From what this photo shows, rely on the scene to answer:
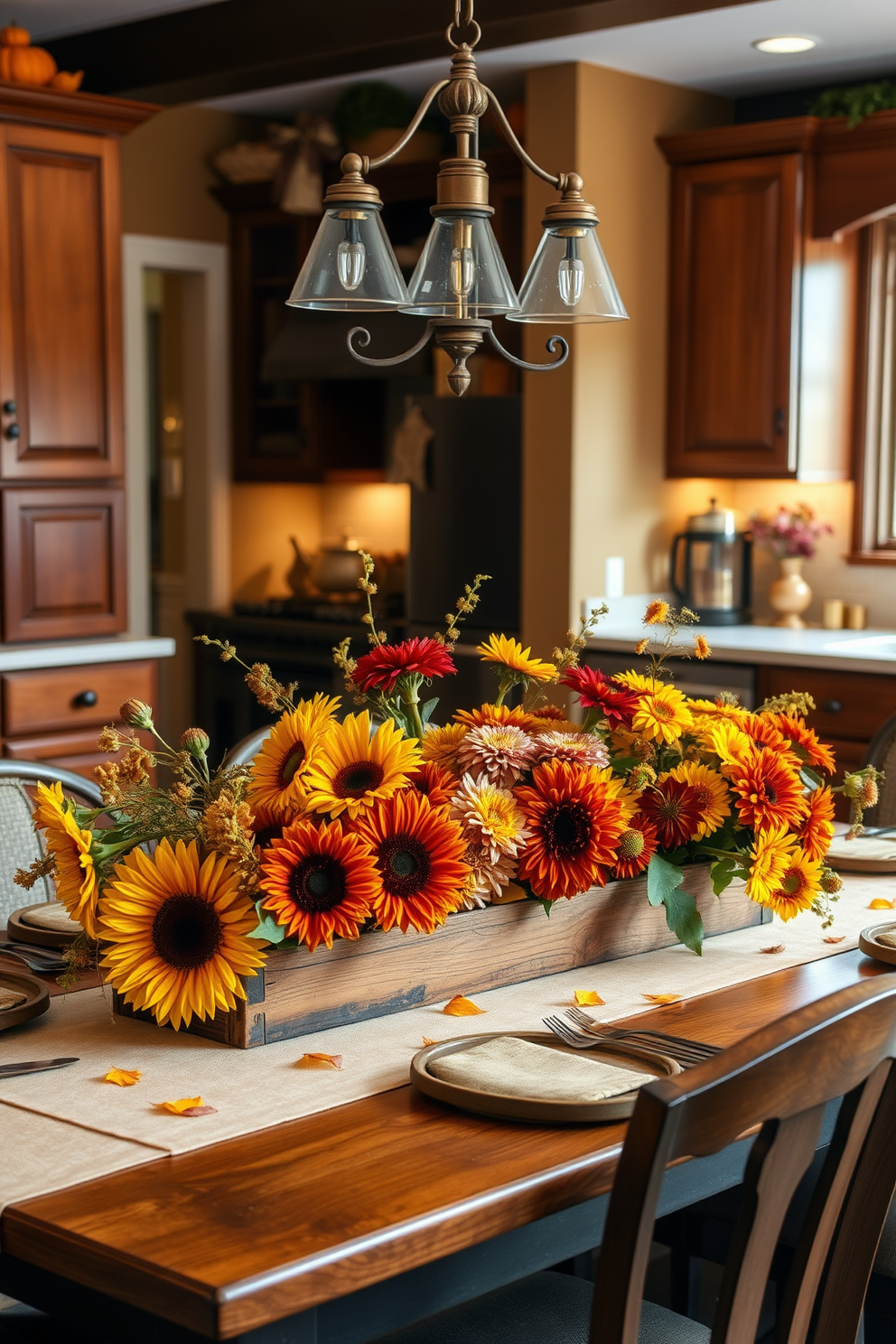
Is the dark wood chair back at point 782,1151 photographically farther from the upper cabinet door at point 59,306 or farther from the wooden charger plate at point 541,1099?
the upper cabinet door at point 59,306

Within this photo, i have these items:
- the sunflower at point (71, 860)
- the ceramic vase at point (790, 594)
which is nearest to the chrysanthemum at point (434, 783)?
the sunflower at point (71, 860)

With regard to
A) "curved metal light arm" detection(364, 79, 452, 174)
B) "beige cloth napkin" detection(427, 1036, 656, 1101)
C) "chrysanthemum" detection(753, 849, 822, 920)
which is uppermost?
"curved metal light arm" detection(364, 79, 452, 174)

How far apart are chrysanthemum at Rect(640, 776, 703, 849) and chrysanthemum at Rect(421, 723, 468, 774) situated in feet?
0.73

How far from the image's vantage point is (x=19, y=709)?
4008 mm

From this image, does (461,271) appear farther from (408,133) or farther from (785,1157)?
(785,1157)

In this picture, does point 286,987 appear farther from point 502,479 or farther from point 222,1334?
point 502,479

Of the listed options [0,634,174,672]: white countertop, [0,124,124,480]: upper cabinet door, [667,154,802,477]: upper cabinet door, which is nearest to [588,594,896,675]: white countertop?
[667,154,802,477]: upper cabinet door

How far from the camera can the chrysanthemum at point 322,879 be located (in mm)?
1504

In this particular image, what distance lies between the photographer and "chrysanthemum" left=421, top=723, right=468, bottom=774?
1.79 metres

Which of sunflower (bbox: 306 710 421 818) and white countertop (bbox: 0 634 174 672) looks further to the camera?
white countertop (bbox: 0 634 174 672)

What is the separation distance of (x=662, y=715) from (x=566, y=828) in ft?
0.68

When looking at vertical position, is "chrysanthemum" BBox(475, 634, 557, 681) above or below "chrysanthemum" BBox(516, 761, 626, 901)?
above

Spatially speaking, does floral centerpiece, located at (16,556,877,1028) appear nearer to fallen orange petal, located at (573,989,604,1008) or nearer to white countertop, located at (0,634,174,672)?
fallen orange petal, located at (573,989,604,1008)

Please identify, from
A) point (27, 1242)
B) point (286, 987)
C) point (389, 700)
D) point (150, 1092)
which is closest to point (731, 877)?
point (389, 700)
